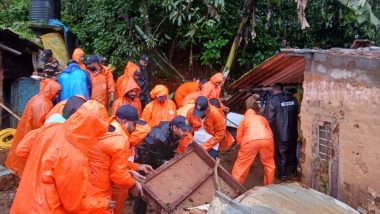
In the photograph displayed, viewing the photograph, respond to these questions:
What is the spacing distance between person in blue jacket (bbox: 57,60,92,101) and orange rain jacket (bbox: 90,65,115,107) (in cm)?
80

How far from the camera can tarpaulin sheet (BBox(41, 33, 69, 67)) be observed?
1043 centimetres

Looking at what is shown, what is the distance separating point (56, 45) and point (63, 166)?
792 centimetres

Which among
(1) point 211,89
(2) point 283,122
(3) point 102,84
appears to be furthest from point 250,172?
(3) point 102,84

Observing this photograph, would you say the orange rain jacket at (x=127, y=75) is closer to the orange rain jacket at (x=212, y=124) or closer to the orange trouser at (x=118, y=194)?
the orange rain jacket at (x=212, y=124)

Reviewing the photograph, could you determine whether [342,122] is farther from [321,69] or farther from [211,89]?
[211,89]

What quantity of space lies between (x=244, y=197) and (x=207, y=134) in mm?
1958

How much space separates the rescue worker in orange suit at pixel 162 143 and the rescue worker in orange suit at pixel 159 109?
1.52m

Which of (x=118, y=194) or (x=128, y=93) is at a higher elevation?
(x=128, y=93)

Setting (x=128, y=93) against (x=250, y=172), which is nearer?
(x=128, y=93)

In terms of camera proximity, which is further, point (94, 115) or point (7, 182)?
point (7, 182)

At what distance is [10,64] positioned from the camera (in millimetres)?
8898

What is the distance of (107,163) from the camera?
4.18 meters

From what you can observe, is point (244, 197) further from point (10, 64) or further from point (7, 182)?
point (10, 64)

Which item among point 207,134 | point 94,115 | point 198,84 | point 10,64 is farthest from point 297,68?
point 10,64
